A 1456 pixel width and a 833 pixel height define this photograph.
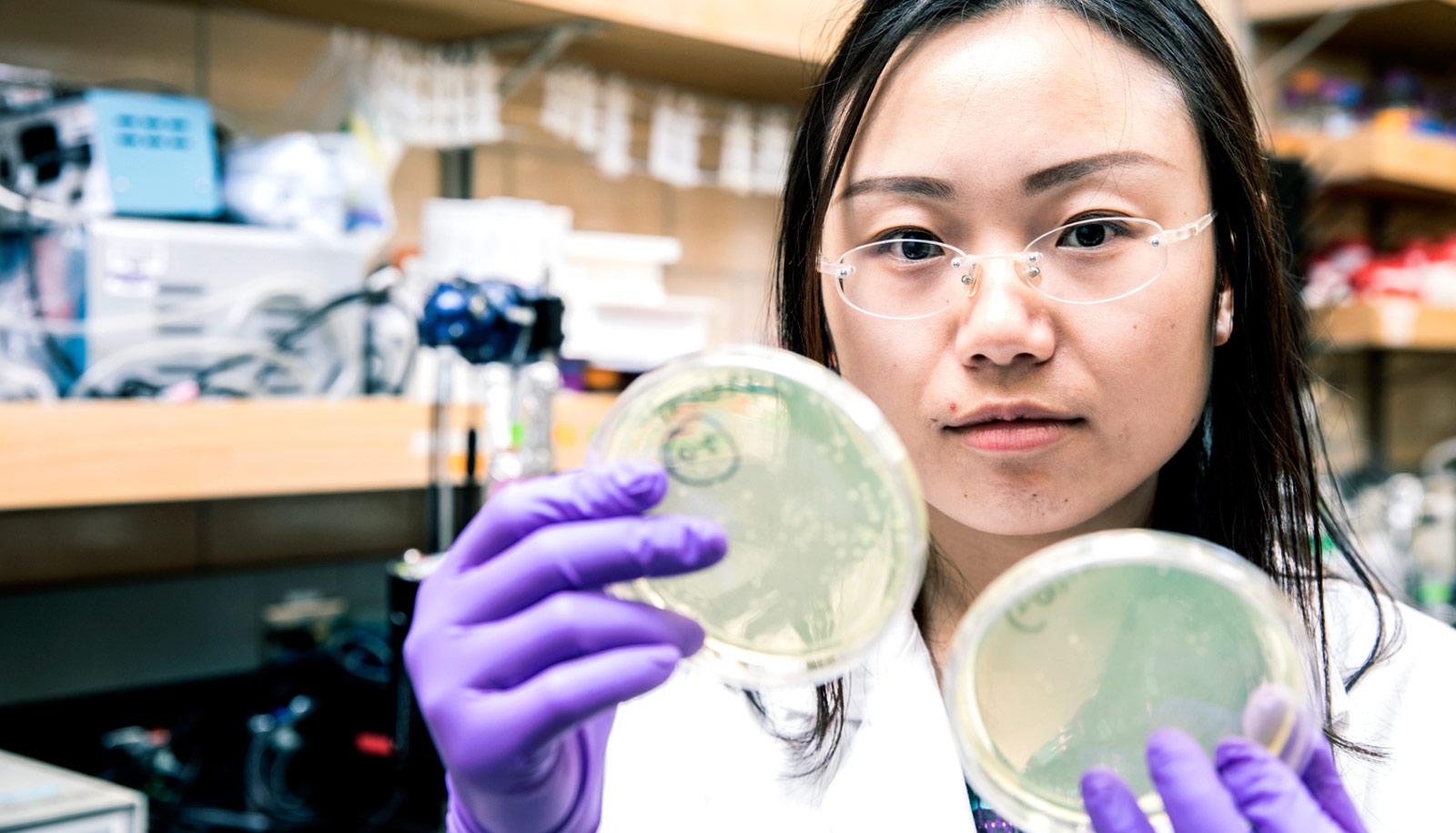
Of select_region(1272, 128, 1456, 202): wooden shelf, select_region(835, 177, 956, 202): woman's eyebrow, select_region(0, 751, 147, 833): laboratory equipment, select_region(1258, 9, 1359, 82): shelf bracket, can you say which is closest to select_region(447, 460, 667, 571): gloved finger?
select_region(835, 177, 956, 202): woman's eyebrow

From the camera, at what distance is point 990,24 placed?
3.28 ft

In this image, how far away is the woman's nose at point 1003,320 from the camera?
2.95 feet

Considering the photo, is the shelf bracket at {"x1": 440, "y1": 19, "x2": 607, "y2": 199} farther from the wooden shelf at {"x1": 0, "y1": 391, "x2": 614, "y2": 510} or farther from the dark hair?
the dark hair

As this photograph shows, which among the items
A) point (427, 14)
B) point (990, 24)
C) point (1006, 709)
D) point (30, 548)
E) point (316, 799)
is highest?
point (427, 14)

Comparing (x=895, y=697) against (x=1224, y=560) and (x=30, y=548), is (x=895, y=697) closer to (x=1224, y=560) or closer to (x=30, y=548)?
Result: (x=1224, y=560)

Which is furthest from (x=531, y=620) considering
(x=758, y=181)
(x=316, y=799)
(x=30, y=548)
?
(x=758, y=181)

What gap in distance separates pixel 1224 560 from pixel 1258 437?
42 cm

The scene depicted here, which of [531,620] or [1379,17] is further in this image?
[1379,17]

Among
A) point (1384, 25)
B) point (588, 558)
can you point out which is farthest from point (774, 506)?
point (1384, 25)

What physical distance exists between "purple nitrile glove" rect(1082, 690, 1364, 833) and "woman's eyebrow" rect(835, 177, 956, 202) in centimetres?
42

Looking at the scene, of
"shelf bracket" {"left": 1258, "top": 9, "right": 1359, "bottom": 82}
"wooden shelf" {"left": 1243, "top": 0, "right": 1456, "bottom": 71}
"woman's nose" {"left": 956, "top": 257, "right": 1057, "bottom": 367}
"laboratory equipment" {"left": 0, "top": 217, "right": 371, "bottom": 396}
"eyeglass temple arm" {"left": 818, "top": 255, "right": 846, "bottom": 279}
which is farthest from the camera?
"shelf bracket" {"left": 1258, "top": 9, "right": 1359, "bottom": 82}

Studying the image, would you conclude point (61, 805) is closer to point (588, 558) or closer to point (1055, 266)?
point (588, 558)

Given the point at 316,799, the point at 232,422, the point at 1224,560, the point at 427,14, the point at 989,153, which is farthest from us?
the point at 427,14

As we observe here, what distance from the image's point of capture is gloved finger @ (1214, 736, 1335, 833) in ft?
2.39
